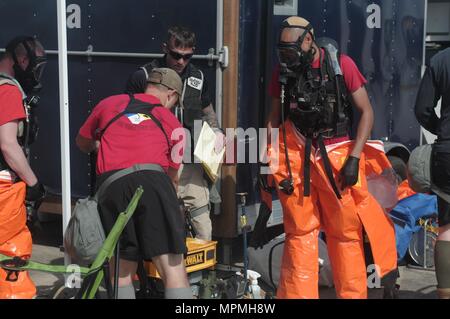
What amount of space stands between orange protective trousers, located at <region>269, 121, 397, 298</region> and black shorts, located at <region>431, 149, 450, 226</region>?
354 mm

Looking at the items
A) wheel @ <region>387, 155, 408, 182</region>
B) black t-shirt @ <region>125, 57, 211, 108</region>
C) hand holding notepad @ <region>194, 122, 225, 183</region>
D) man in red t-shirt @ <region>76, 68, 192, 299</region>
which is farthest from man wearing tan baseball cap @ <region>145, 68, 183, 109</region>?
wheel @ <region>387, 155, 408, 182</region>

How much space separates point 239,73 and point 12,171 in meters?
1.76

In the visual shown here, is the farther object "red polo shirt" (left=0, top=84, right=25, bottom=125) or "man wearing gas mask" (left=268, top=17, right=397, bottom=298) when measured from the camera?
"man wearing gas mask" (left=268, top=17, right=397, bottom=298)

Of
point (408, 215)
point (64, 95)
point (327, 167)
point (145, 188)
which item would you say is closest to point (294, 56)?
point (327, 167)

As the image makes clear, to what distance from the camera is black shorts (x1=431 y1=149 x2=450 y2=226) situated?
442 cm

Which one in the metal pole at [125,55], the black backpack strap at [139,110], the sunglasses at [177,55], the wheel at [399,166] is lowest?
the wheel at [399,166]

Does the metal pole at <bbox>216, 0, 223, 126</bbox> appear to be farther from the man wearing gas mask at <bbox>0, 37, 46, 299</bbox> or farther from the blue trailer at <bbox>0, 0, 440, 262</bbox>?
the man wearing gas mask at <bbox>0, 37, 46, 299</bbox>

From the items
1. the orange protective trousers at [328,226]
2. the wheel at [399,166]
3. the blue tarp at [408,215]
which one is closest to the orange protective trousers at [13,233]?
the orange protective trousers at [328,226]

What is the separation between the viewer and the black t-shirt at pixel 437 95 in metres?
4.41

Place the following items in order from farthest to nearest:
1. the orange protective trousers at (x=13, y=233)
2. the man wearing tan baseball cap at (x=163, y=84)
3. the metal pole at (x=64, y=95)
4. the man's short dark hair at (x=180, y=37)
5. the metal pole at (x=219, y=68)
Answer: the metal pole at (x=219, y=68)
the man's short dark hair at (x=180, y=37)
the metal pole at (x=64, y=95)
the orange protective trousers at (x=13, y=233)
the man wearing tan baseball cap at (x=163, y=84)

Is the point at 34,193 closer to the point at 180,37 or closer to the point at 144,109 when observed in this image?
the point at 144,109

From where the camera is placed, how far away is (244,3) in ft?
17.3

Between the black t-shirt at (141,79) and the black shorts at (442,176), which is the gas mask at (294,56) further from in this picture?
the black shorts at (442,176)

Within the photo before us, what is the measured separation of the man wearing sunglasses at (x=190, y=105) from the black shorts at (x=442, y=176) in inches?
55.8
